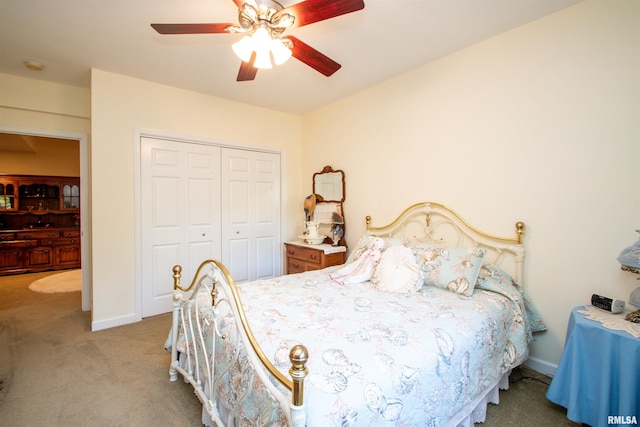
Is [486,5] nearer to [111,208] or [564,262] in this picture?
[564,262]

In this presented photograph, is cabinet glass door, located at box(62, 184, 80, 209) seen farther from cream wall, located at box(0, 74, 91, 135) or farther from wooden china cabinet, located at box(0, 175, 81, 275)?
cream wall, located at box(0, 74, 91, 135)

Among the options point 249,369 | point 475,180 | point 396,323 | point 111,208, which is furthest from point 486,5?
point 111,208

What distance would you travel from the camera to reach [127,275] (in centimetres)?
312

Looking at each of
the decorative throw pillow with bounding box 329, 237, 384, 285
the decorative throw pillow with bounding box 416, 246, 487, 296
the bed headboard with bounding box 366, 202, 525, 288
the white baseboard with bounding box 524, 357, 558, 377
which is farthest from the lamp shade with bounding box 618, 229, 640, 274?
the decorative throw pillow with bounding box 329, 237, 384, 285

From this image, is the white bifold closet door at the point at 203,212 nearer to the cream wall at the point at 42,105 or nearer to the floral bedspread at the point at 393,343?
the cream wall at the point at 42,105

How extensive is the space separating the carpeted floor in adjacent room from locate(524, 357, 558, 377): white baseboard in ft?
0.18

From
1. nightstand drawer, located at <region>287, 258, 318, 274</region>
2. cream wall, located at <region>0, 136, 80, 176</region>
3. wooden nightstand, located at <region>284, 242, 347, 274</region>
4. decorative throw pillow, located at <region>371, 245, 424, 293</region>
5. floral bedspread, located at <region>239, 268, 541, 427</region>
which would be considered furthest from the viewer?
cream wall, located at <region>0, 136, 80, 176</region>

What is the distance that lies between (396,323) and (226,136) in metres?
3.15

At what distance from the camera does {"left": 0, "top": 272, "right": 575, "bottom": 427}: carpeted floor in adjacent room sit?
1748 millimetres

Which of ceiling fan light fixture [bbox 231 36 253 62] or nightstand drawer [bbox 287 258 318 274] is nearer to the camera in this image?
ceiling fan light fixture [bbox 231 36 253 62]

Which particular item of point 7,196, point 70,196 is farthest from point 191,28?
point 7,196

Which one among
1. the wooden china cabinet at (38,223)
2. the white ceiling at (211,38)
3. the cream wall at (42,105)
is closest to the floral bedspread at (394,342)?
the white ceiling at (211,38)

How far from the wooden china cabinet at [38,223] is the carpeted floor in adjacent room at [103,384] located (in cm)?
297

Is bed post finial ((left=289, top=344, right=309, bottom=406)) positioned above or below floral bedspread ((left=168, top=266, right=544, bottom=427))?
above
